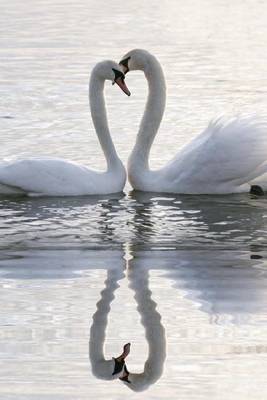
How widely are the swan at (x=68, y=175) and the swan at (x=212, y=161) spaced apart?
215 millimetres

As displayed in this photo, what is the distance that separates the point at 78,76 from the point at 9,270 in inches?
305

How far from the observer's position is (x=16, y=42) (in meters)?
19.0

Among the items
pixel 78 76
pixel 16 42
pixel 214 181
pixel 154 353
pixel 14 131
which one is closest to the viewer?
pixel 154 353

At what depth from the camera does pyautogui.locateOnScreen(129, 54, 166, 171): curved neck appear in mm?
12375

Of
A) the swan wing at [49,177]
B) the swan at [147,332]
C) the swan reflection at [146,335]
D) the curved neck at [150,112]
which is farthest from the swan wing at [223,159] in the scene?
the swan reflection at [146,335]

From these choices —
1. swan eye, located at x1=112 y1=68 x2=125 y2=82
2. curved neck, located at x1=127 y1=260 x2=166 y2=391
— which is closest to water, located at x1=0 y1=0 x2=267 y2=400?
curved neck, located at x1=127 y1=260 x2=166 y2=391

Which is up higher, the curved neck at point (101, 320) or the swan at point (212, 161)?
the swan at point (212, 161)

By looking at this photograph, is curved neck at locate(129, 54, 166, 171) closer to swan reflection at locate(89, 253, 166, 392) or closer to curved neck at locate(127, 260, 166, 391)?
curved neck at locate(127, 260, 166, 391)

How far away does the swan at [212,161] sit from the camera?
11875mm

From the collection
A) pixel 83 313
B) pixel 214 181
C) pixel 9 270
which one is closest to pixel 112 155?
pixel 214 181

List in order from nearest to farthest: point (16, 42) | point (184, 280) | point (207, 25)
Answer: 1. point (184, 280)
2. point (16, 42)
3. point (207, 25)

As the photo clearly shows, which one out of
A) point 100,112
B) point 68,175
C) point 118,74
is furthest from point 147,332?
point 100,112

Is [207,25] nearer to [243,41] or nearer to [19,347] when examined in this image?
[243,41]

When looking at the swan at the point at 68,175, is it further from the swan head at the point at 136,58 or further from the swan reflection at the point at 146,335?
the swan reflection at the point at 146,335
